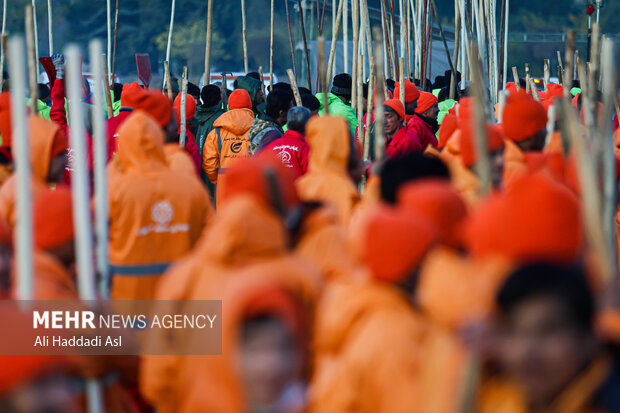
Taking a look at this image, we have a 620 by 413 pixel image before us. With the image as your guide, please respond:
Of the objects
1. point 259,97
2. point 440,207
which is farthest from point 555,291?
point 259,97

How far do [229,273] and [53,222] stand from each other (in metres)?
0.74

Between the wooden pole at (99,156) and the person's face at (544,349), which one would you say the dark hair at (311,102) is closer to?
the wooden pole at (99,156)

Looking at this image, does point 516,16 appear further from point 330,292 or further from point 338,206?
point 330,292

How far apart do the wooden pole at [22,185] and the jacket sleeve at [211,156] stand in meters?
5.08

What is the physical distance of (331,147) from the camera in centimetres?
468

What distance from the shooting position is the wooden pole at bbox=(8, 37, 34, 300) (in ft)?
8.11

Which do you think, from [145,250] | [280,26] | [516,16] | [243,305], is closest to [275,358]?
[243,305]

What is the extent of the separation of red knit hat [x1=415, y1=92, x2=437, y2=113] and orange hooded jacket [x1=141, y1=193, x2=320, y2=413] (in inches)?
206

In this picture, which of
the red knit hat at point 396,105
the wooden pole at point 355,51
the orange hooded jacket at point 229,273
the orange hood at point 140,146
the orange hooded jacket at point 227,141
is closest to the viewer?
the orange hooded jacket at point 229,273

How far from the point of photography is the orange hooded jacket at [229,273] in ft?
8.64

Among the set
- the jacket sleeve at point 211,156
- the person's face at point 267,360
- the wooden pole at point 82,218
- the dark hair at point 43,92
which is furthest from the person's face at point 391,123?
the person's face at point 267,360

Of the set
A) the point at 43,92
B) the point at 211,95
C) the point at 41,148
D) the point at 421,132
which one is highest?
the point at 43,92

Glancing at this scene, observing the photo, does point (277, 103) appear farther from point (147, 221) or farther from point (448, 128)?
point (147, 221)

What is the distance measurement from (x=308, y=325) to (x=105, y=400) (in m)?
0.73
